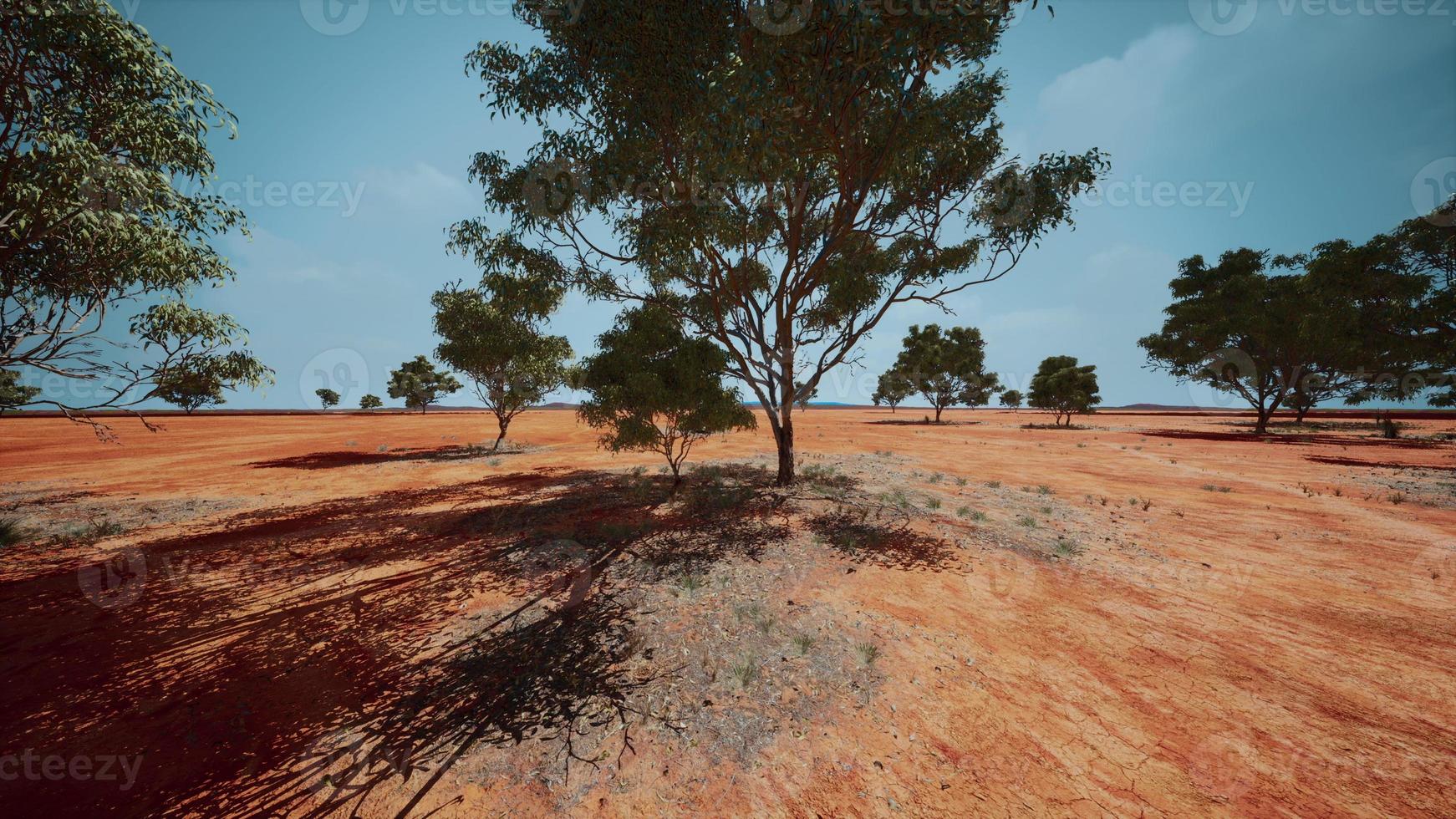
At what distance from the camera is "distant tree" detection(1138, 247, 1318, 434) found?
36469mm

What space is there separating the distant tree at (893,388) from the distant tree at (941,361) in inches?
107

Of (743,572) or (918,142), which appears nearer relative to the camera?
(743,572)

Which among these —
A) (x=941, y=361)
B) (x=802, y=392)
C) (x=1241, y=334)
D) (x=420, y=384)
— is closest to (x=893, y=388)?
(x=941, y=361)

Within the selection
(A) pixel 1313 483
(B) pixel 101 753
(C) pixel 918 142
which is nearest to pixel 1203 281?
(A) pixel 1313 483

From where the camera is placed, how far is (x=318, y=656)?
249 inches

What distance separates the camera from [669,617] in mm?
7125

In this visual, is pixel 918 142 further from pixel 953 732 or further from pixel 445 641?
pixel 445 641

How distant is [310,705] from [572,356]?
24.1 m

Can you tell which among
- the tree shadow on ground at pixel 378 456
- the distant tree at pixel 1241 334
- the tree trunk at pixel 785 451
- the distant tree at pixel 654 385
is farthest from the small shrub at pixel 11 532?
the distant tree at pixel 1241 334

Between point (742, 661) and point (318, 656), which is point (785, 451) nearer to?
point (742, 661)
